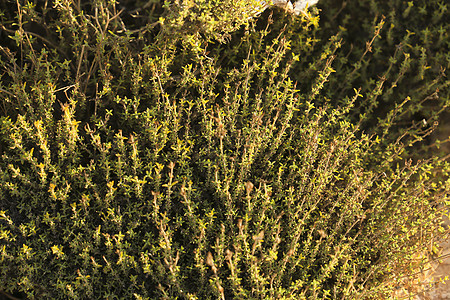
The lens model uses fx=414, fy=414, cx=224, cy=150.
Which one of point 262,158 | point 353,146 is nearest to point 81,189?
point 262,158

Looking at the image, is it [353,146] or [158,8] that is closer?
[353,146]

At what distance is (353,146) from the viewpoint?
8.71 feet

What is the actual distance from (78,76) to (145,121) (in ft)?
1.57

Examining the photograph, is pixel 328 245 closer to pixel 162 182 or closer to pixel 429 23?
pixel 162 182

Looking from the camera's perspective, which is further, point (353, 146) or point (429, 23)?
point (429, 23)

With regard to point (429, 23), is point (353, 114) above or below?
below

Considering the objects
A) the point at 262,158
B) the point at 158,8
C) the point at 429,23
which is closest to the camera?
the point at 262,158

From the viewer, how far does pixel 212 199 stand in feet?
8.04

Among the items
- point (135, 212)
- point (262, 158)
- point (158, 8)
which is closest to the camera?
point (135, 212)

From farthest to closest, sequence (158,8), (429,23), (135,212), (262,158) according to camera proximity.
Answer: (429,23) → (158,8) → (262,158) → (135,212)

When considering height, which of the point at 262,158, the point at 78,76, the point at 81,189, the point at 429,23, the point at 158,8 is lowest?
the point at 81,189

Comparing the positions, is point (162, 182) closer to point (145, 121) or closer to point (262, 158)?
point (145, 121)

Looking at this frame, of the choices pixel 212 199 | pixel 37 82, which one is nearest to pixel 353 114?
pixel 212 199

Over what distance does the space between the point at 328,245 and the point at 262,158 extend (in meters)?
0.64
